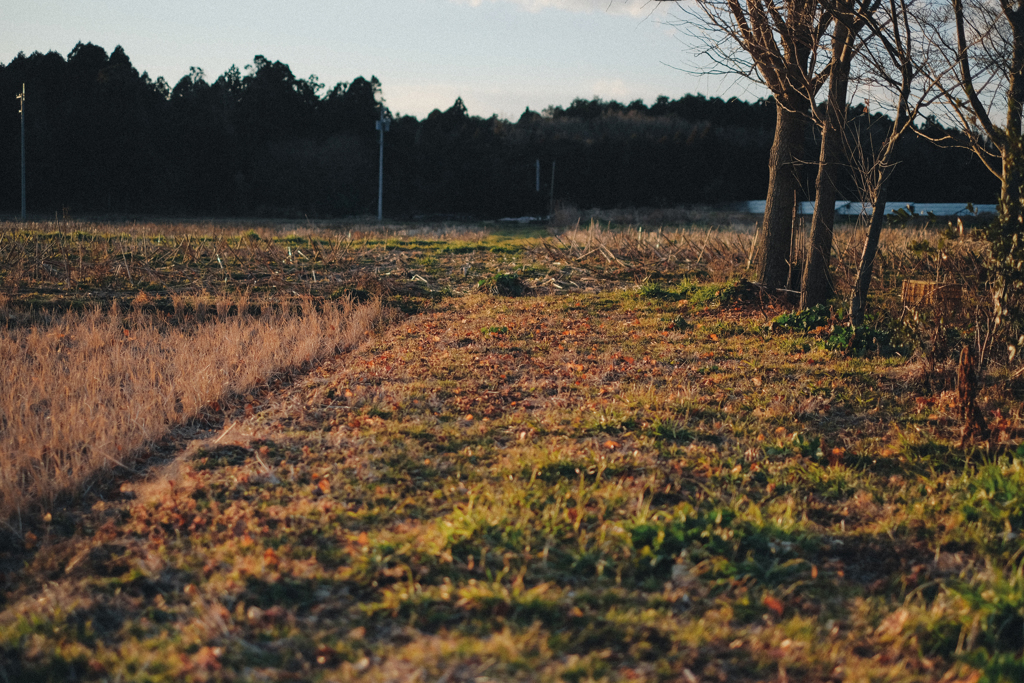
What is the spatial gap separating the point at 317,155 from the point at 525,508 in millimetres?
53302

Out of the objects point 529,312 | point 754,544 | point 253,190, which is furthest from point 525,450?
point 253,190

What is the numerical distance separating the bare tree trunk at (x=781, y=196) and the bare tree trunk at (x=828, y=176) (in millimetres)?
989

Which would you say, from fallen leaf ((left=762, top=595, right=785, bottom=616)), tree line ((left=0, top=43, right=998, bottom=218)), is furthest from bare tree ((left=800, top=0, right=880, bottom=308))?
tree line ((left=0, top=43, right=998, bottom=218))

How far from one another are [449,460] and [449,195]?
45366mm

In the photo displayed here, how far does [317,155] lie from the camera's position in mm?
53219

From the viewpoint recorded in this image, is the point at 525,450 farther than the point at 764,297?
No

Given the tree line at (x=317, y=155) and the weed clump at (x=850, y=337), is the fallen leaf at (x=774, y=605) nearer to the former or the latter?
the weed clump at (x=850, y=337)

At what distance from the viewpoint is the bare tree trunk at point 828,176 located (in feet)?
28.6

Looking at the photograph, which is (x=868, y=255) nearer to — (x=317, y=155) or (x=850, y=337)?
(x=850, y=337)

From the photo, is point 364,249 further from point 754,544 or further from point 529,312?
point 754,544

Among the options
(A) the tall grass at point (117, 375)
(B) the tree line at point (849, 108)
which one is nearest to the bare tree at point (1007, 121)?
(B) the tree line at point (849, 108)

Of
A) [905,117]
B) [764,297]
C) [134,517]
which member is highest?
[905,117]

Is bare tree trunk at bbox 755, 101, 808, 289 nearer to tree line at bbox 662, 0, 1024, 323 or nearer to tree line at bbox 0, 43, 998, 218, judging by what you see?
tree line at bbox 662, 0, 1024, 323

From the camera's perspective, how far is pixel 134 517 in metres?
4.51
